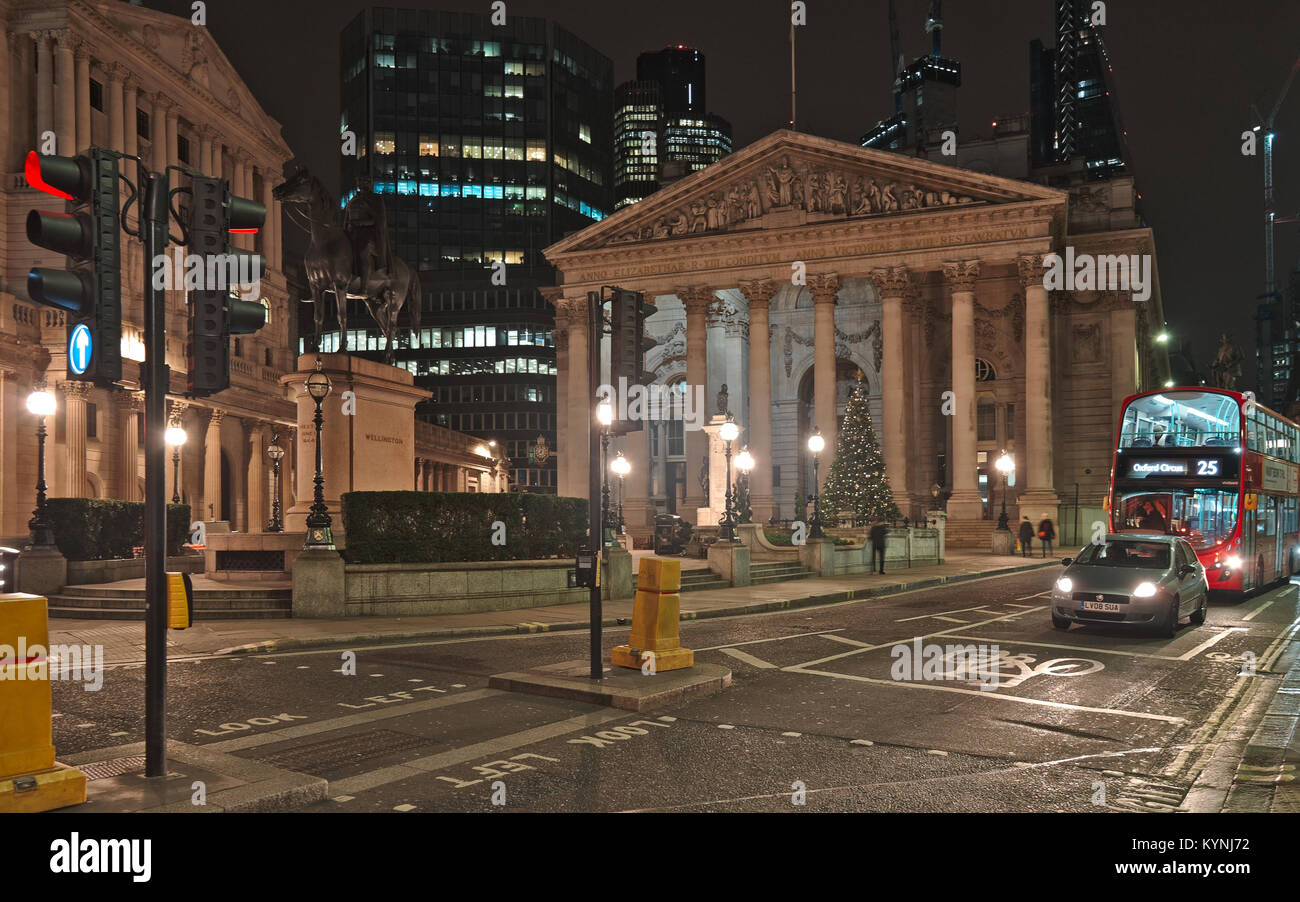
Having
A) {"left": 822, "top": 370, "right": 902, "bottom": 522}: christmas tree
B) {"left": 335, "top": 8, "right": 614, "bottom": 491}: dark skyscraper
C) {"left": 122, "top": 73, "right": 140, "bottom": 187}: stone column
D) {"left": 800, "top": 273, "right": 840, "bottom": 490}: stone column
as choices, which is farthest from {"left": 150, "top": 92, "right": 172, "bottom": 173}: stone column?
{"left": 335, "top": 8, "right": 614, "bottom": 491}: dark skyscraper

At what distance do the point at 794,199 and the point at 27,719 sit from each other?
5375 centimetres

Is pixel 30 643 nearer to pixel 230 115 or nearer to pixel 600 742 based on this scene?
pixel 600 742

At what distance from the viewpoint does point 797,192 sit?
56.6 meters

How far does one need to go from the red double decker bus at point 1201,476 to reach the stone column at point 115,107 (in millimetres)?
52037

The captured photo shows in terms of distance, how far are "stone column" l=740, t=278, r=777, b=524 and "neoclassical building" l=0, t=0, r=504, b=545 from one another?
73.6 feet

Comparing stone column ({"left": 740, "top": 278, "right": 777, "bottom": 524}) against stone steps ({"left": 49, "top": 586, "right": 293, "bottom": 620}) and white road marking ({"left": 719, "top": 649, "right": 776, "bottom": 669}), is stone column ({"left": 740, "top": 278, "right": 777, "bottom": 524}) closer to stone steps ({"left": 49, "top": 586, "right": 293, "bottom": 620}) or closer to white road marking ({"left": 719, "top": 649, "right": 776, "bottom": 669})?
stone steps ({"left": 49, "top": 586, "right": 293, "bottom": 620})

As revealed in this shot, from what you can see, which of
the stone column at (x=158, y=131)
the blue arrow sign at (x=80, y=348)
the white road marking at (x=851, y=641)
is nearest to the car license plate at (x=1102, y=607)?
the white road marking at (x=851, y=641)

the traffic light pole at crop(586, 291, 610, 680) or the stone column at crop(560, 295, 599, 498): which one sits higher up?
the stone column at crop(560, 295, 599, 498)

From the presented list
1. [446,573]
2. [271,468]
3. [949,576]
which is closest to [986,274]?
[949,576]

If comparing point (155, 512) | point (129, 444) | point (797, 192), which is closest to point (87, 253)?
point (155, 512)

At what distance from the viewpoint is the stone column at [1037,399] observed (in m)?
52.0

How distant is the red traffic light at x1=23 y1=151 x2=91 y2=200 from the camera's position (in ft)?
23.0

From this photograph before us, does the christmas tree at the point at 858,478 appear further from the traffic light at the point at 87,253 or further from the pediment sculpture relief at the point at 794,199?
the traffic light at the point at 87,253

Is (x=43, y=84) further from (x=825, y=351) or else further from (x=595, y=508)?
(x=595, y=508)
